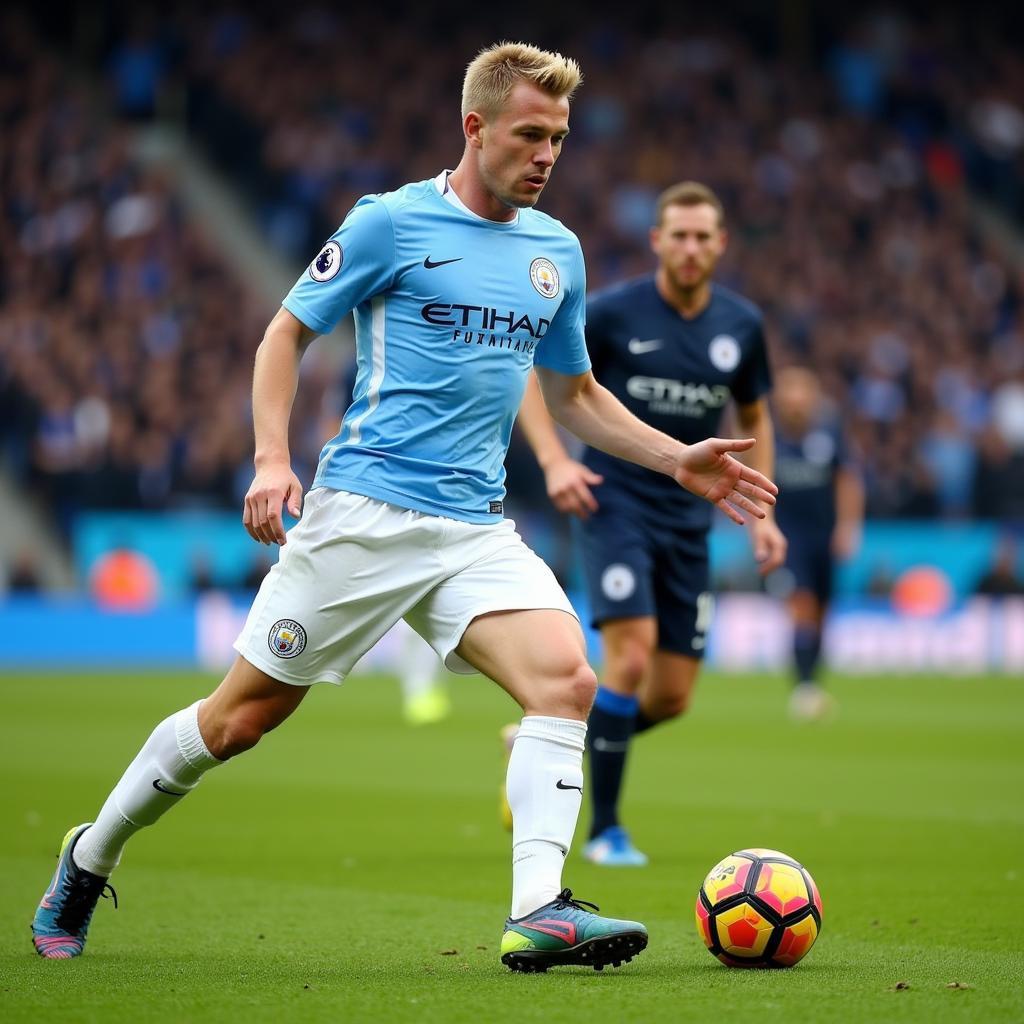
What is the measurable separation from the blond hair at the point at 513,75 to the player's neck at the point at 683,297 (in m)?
3.03

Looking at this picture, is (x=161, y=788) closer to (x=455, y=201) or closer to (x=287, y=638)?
(x=287, y=638)

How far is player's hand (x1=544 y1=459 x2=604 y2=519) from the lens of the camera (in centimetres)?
741

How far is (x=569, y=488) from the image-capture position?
743 centimetres

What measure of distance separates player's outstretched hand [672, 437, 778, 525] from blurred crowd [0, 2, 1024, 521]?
55.6 ft

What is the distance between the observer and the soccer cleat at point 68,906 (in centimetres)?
552

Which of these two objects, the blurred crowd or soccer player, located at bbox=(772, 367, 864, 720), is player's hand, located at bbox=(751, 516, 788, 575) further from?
the blurred crowd

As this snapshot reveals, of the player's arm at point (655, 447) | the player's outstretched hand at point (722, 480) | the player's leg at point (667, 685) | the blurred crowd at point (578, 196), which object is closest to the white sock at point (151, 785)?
the player's arm at point (655, 447)

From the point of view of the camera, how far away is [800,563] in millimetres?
16516

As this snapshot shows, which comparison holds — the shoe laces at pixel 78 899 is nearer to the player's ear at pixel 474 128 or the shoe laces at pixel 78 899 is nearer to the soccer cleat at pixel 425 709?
the player's ear at pixel 474 128

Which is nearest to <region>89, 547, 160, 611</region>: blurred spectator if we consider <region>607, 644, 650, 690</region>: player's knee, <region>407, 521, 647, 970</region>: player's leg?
<region>607, 644, 650, 690</region>: player's knee

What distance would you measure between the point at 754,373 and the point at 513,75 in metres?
3.39

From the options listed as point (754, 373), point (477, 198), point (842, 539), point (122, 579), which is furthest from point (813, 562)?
point (477, 198)

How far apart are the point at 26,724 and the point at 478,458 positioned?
397 inches

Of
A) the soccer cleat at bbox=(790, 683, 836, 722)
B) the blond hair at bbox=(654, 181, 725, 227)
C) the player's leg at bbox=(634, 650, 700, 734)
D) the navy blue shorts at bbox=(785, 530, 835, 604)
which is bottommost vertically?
the soccer cleat at bbox=(790, 683, 836, 722)
